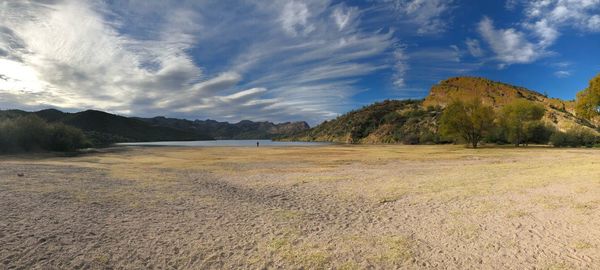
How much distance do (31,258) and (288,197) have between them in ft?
28.8

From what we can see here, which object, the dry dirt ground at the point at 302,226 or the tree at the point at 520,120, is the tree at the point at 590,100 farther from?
the dry dirt ground at the point at 302,226

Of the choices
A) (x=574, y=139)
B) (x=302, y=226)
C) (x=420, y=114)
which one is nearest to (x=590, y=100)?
(x=574, y=139)

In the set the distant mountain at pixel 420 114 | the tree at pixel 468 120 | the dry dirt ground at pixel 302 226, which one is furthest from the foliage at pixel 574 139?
the dry dirt ground at pixel 302 226

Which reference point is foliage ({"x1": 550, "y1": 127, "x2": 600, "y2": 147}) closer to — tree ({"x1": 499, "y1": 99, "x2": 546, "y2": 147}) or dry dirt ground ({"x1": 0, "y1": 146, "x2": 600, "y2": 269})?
tree ({"x1": 499, "y1": 99, "x2": 546, "y2": 147})

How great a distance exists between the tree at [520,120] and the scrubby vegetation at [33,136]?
80.4 meters

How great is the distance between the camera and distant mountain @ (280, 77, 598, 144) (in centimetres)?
10069

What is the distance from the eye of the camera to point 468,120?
189 ft

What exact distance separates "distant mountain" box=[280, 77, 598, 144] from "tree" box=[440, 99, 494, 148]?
94.0ft

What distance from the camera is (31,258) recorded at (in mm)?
6367

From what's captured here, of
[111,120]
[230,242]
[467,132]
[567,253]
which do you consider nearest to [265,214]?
[230,242]

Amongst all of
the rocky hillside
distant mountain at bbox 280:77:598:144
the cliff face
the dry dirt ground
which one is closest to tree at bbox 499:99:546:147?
distant mountain at bbox 280:77:598:144

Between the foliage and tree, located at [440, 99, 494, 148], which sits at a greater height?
tree, located at [440, 99, 494, 148]

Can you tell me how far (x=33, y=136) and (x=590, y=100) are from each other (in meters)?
80.2

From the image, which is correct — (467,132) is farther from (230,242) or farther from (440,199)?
(230,242)
